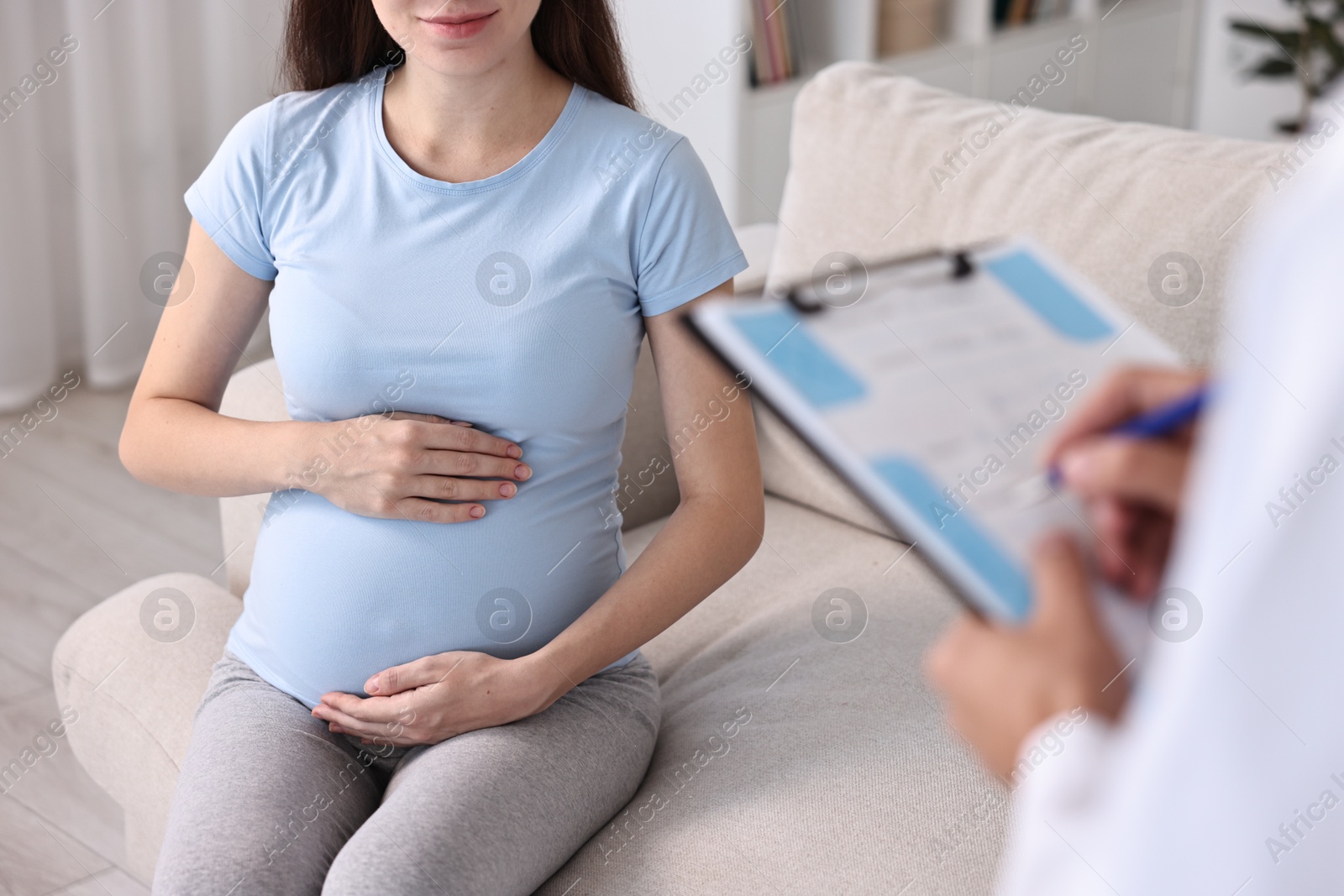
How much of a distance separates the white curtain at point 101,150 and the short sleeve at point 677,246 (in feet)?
6.53

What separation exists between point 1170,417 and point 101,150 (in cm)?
309

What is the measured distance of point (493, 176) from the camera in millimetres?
1169

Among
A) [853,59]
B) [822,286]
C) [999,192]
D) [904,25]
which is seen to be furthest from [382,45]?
[904,25]

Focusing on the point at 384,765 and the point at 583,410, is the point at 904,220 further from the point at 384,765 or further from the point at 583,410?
Result: the point at 384,765

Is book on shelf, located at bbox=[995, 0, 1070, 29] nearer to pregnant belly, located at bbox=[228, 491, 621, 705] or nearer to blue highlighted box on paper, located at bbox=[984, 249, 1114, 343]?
pregnant belly, located at bbox=[228, 491, 621, 705]

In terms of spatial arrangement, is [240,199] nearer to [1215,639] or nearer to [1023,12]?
[1215,639]

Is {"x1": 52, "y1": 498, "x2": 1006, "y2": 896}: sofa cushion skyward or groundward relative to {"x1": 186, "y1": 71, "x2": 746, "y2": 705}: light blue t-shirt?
groundward

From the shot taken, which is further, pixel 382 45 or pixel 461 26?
pixel 382 45

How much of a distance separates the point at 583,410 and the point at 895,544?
58 centimetres

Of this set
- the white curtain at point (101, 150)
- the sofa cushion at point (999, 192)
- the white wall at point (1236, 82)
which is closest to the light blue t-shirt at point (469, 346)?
the sofa cushion at point (999, 192)

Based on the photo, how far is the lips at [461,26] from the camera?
3.67ft

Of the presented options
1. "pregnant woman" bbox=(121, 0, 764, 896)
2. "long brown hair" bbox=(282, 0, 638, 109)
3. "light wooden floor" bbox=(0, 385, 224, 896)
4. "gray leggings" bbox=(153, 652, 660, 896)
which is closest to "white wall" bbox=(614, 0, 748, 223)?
"light wooden floor" bbox=(0, 385, 224, 896)

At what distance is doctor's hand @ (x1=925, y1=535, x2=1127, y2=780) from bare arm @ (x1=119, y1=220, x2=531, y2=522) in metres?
0.69

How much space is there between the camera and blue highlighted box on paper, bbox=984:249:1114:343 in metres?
0.52
